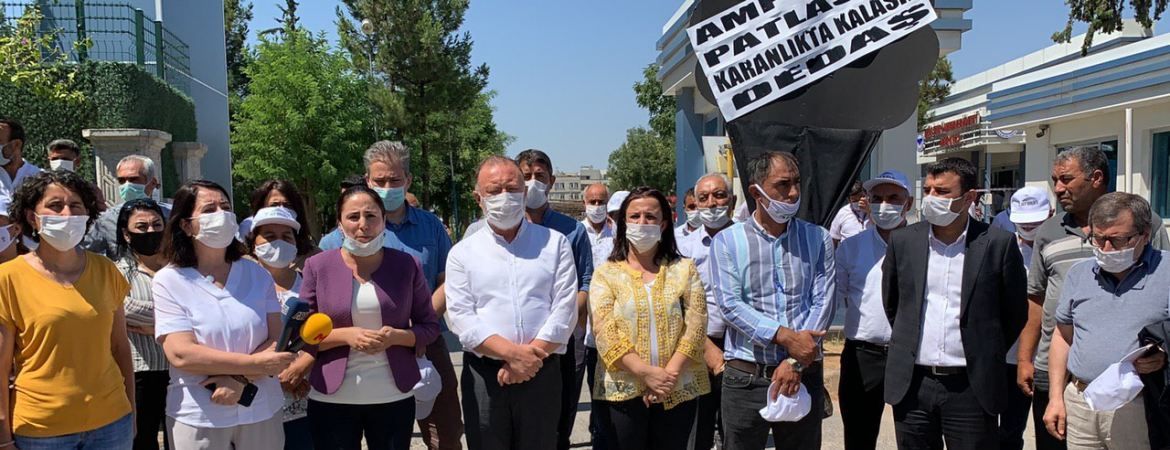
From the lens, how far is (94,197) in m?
3.26

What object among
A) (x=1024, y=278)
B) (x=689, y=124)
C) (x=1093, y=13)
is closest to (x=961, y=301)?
(x=1024, y=278)

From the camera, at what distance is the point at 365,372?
11.1 feet

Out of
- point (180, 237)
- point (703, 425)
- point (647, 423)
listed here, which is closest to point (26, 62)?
point (180, 237)

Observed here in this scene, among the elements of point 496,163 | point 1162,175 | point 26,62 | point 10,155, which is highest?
point 26,62

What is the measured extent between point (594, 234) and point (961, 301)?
3209 mm

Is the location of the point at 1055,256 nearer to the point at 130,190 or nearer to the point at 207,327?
the point at 207,327

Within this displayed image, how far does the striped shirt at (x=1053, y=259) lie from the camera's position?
3670mm

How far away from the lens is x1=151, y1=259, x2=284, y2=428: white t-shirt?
311 centimetres

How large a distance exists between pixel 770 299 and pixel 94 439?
312 centimetres

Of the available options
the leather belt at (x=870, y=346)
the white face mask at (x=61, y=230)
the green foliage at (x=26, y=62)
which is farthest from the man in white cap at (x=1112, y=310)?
the green foliage at (x=26, y=62)

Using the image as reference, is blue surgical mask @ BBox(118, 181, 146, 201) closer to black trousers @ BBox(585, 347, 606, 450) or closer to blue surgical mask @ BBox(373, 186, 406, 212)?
blue surgical mask @ BBox(373, 186, 406, 212)

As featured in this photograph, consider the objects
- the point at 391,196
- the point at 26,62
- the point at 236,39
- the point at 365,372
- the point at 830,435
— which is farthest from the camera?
the point at 236,39

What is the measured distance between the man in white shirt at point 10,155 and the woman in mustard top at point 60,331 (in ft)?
8.34

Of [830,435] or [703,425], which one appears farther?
[830,435]
